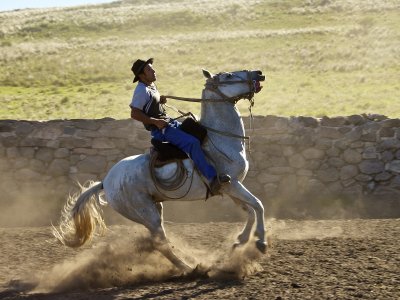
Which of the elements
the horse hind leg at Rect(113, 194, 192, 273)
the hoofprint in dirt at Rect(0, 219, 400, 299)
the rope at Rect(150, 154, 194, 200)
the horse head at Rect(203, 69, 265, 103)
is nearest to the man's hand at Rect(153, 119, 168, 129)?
the rope at Rect(150, 154, 194, 200)

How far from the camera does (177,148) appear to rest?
854cm

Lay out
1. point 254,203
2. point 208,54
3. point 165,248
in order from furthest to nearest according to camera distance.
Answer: point 208,54 < point 165,248 < point 254,203

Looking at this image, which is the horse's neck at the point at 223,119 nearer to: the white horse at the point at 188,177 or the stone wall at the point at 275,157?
the white horse at the point at 188,177

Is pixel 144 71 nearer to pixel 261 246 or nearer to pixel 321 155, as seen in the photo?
pixel 261 246

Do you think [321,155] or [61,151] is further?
[61,151]

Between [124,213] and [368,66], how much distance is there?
31.9 m

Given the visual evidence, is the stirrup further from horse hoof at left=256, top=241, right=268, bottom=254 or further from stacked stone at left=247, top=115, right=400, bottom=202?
stacked stone at left=247, top=115, right=400, bottom=202

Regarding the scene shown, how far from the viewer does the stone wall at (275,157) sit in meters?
14.5

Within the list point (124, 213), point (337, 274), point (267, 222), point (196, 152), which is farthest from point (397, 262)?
point (267, 222)

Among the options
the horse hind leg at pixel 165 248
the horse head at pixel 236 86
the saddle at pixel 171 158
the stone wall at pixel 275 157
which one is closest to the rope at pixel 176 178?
the saddle at pixel 171 158

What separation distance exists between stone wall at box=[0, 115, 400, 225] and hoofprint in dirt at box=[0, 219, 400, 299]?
10.5 feet

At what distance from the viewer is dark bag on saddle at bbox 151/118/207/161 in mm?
8523

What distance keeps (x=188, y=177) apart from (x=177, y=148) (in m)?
0.37

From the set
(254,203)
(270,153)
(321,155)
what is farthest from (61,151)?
(254,203)
